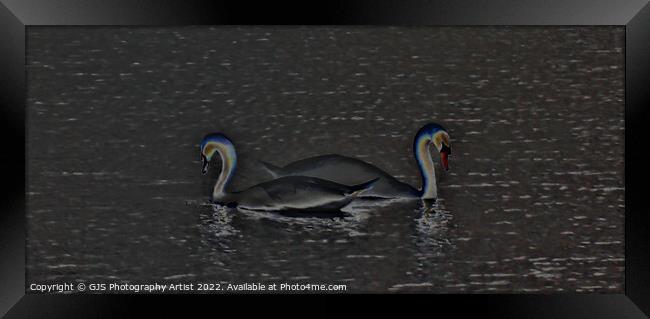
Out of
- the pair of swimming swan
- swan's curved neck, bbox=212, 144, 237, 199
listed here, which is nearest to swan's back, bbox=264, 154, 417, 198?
the pair of swimming swan

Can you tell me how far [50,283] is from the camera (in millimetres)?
2355

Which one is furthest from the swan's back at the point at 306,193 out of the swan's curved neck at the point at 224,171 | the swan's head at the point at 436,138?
the swan's head at the point at 436,138

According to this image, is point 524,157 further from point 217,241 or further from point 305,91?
point 217,241

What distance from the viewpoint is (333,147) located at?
2.44 m

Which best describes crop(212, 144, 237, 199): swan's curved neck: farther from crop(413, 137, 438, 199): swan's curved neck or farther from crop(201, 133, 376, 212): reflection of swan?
crop(413, 137, 438, 199): swan's curved neck

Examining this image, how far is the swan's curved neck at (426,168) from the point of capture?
7.86 feet

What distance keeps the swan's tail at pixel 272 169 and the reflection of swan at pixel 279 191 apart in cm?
4

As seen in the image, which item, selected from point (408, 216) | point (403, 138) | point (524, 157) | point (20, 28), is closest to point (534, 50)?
point (524, 157)

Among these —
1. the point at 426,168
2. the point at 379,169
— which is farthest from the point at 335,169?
the point at 426,168

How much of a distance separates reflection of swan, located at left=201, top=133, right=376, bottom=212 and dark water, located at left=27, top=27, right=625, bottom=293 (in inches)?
1.7

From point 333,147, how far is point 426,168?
1.09 ft

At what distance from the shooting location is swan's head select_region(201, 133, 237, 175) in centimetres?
238

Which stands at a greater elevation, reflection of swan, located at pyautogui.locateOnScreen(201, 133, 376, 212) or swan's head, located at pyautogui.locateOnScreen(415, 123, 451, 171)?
swan's head, located at pyautogui.locateOnScreen(415, 123, 451, 171)

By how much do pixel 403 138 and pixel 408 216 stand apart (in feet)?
0.91
